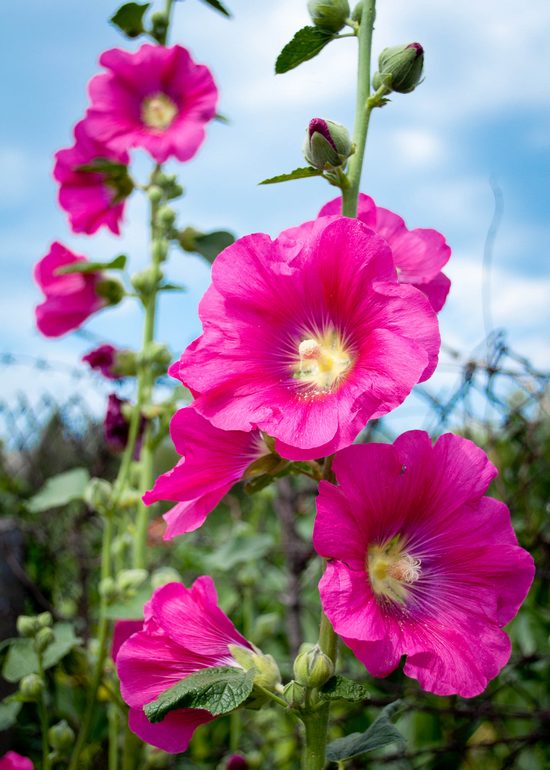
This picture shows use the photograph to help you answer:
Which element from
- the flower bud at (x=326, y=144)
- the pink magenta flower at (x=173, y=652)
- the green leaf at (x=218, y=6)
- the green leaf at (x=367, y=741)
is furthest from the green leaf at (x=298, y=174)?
the green leaf at (x=218, y=6)

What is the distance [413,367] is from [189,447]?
0.76ft

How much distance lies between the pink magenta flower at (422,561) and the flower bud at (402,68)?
0.34m

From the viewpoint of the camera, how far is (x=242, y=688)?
659 millimetres

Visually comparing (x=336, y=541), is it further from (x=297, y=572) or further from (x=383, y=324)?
(x=297, y=572)

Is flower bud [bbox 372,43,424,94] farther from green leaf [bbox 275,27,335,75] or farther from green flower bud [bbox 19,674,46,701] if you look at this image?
green flower bud [bbox 19,674,46,701]

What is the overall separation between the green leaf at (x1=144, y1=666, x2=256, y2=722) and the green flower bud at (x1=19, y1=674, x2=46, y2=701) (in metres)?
0.47

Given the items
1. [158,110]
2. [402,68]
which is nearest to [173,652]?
[402,68]

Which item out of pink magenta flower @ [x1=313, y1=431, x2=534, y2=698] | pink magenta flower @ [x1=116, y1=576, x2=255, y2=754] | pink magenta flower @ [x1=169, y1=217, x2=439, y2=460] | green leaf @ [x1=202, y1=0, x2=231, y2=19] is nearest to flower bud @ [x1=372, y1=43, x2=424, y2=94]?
pink magenta flower @ [x1=169, y1=217, x2=439, y2=460]

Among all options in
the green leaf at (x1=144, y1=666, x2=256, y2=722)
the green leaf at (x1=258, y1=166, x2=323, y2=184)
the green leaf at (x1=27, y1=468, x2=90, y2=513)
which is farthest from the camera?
the green leaf at (x1=27, y1=468, x2=90, y2=513)

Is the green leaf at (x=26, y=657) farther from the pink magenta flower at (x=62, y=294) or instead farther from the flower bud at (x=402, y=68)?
the flower bud at (x=402, y=68)

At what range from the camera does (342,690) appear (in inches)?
26.6

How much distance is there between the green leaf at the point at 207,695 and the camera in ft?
2.08

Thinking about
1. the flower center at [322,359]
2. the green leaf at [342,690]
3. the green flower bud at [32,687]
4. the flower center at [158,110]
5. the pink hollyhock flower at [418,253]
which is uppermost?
the flower center at [158,110]

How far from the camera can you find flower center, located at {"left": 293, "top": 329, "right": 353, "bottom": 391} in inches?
29.9
